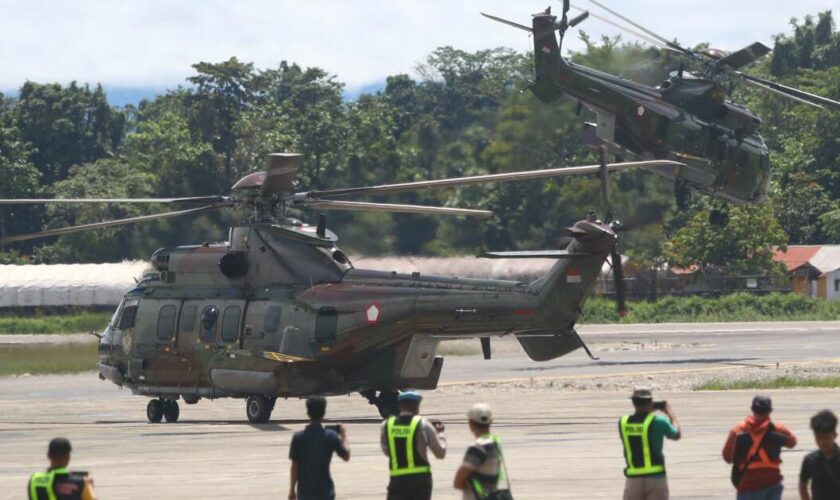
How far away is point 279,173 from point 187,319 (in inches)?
170

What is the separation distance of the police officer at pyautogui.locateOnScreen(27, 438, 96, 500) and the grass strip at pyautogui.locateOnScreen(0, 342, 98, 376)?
95.9 feet

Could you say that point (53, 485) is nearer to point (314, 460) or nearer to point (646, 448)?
point (314, 460)

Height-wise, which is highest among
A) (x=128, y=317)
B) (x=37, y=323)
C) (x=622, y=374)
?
(x=37, y=323)

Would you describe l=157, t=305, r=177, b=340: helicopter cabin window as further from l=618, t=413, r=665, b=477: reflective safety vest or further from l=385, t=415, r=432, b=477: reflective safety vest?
l=618, t=413, r=665, b=477: reflective safety vest

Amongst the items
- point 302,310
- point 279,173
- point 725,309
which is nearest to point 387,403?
point 302,310

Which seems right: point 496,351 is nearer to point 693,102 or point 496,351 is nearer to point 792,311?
point 693,102

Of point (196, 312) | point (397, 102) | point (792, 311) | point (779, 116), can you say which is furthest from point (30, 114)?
point (196, 312)

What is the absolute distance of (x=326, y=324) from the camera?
2647 centimetres

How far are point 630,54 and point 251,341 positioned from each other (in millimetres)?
28948

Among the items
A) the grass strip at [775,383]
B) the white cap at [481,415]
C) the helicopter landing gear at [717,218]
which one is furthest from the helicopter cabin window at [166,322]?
the helicopter landing gear at [717,218]

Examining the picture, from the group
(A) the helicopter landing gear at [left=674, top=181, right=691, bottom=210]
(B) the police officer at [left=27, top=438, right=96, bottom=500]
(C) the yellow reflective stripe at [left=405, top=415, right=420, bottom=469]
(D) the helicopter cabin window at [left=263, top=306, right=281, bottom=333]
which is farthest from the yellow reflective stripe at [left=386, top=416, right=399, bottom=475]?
(A) the helicopter landing gear at [left=674, top=181, right=691, bottom=210]

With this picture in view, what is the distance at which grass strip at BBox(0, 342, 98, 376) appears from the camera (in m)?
39.3

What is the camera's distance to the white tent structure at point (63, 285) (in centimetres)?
7194

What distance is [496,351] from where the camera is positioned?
1810 inches
